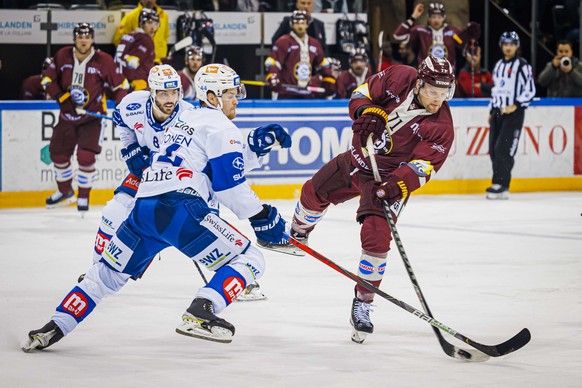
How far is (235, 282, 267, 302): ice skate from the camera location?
6.07 metres

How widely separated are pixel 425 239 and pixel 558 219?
1783 millimetres

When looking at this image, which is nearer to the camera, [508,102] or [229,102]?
[229,102]

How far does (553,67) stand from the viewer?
1251 cm

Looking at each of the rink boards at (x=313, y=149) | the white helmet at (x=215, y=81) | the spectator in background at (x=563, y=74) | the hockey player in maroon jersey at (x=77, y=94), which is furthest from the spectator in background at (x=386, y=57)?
the white helmet at (x=215, y=81)

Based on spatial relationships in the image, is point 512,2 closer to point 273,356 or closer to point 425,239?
point 425,239

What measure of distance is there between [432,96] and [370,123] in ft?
1.04

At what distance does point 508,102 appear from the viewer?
37.1ft

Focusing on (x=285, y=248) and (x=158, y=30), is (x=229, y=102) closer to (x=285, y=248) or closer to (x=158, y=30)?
(x=285, y=248)

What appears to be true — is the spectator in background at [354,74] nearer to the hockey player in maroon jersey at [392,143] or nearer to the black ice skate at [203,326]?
the hockey player in maroon jersey at [392,143]

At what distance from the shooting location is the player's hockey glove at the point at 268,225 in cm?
470

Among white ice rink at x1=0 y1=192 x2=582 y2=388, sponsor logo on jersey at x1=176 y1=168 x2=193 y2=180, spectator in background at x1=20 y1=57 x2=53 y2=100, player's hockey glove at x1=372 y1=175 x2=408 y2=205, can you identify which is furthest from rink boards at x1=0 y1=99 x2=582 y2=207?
sponsor logo on jersey at x1=176 y1=168 x2=193 y2=180

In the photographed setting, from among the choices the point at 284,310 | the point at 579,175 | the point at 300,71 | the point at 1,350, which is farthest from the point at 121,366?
the point at 579,175

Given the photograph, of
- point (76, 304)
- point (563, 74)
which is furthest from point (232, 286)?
point (563, 74)

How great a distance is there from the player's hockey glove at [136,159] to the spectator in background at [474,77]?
6.65 meters
